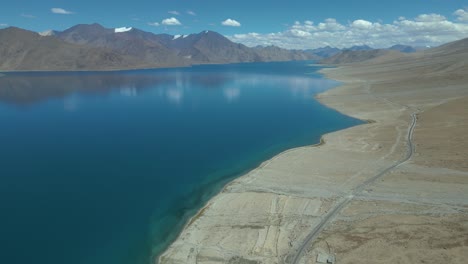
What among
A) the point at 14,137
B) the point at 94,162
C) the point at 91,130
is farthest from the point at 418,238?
the point at 14,137

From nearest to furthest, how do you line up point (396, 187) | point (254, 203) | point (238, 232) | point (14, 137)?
point (238, 232), point (254, 203), point (396, 187), point (14, 137)

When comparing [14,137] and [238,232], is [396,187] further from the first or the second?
[14,137]

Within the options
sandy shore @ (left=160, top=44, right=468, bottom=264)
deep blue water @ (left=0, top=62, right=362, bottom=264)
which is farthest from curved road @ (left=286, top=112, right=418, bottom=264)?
deep blue water @ (left=0, top=62, right=362, bottom=264)

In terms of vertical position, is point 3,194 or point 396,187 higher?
point 396,187

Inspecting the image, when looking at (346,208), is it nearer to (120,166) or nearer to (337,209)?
(337,209)

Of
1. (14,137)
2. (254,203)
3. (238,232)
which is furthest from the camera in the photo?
(14,137)

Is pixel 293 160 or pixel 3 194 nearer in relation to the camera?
pixel 3 194

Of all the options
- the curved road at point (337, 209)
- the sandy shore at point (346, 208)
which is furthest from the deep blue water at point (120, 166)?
the curved road at point (337, 209)
